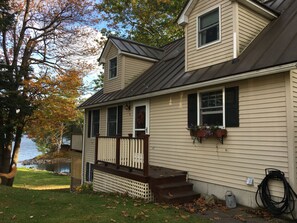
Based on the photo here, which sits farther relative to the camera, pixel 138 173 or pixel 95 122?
pixel 95 122

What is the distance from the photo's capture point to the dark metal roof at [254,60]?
5875mm

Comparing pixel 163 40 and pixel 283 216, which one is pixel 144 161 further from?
pixel 163 40

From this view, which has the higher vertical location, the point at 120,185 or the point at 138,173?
the point at 138,173

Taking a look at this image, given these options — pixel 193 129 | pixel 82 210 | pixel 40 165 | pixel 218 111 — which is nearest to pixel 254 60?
pixel 218 111

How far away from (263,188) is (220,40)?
407 centimetres

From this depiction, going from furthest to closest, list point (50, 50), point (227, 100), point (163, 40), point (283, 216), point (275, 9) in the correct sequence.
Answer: point (163, 40) → point (50, 50) → point (275, 9) → point (227, 100) → point (283, 216)

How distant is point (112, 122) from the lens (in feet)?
40.7

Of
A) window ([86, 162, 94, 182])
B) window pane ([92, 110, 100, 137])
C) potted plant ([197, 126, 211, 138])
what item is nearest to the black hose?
potted plant ([197, 126, 211, 138])

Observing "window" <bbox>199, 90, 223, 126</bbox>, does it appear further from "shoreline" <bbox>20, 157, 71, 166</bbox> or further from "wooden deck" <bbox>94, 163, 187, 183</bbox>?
"shoreline" <bbox>20, 157, 71, 166</bbox>

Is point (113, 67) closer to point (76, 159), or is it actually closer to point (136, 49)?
point (136, 49)

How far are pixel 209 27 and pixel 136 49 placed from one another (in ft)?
17.2

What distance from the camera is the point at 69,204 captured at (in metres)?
6.27

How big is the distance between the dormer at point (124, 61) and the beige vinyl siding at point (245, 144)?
13.6 ft

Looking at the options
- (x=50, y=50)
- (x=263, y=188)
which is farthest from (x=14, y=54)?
(x=263, y=188)
